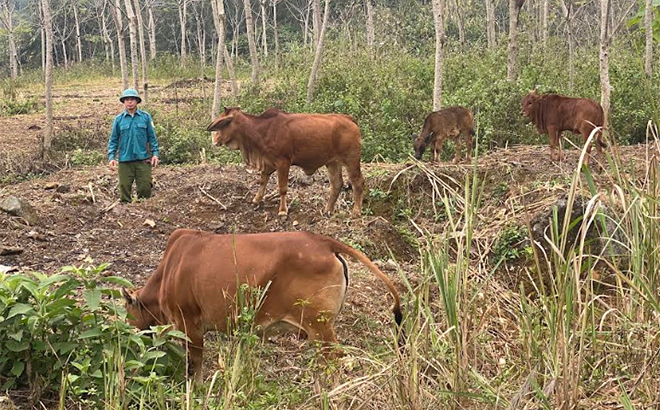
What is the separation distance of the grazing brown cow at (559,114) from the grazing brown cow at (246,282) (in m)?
7.35

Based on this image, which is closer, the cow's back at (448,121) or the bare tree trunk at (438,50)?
the cow's back at (448,121)

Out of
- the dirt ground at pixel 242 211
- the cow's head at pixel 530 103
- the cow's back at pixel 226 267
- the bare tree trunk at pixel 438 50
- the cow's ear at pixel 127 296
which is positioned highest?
the bare tree trunk at pixel 438 50

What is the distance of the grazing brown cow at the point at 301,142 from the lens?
380 inches

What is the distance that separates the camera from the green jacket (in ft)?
33.2

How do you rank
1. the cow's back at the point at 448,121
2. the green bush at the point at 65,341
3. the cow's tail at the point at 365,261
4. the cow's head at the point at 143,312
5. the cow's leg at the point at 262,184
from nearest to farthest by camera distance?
1. the green bush at the point at 65,341
2. the cow's tail at the point at 365,261
3. the cow's head at the point at 143,312
4. the cow's leg at the point at 262,184
5. the cow's back at the point at 448,121

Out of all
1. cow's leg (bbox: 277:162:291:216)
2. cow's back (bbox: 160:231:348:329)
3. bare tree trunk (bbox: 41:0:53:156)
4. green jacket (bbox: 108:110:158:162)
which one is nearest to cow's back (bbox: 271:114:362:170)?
cow's leg (bbox: 277:162:291:216)

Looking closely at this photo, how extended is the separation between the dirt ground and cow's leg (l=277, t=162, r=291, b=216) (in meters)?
0.14

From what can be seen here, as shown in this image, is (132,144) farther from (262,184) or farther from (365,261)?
(365,261)

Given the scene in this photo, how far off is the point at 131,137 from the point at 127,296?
5387 mm

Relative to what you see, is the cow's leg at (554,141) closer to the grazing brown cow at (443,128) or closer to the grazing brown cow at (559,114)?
the grazing brown cow at (559,114)

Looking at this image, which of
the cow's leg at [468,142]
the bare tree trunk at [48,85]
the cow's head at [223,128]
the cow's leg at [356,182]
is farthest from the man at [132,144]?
the bare tree trunk at [48,85]

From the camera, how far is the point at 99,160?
1461 cm

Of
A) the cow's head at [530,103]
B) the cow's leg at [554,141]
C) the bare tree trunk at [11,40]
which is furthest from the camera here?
the bare tree trunk at [11,40]

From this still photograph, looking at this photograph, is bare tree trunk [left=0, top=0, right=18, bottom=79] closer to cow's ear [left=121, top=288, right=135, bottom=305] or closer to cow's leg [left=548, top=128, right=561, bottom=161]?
cow's leg [left=548, top=128, right=561, bottom=161]
